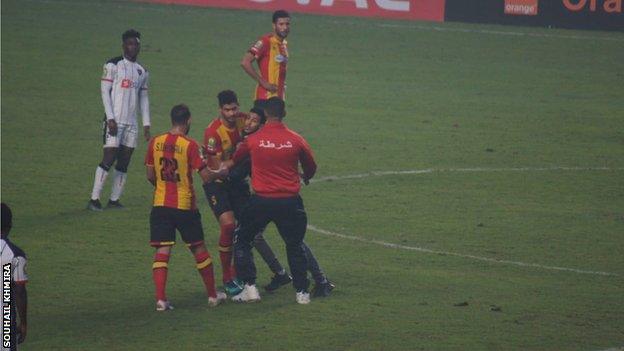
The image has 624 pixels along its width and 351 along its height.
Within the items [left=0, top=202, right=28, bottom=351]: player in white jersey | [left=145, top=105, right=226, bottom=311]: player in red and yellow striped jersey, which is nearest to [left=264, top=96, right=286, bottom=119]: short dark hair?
[left=145, top=105, right=226, bottom=311]: player in red and yellow striped jersey

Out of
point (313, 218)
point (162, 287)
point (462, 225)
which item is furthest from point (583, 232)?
point (162, 287)

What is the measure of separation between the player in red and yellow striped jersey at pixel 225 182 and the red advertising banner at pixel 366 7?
26221mm

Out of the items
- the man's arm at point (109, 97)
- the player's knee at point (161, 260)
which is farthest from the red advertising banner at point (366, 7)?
the player's knee at point (161, 260)

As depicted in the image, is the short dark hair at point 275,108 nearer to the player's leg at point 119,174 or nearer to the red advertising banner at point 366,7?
the player's leg at point 119,174

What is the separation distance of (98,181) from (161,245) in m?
5.65

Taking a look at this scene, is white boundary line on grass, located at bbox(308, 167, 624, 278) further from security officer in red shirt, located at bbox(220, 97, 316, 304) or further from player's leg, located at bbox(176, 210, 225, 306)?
player's leg, located at bbox(176, 210, 225, 306)

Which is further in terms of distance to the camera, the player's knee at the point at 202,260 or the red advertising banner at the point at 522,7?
the red advertising banner at the point at 522,7

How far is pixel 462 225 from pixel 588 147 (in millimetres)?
7851

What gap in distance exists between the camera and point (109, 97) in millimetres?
19984

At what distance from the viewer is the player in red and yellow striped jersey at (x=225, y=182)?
15.3 m

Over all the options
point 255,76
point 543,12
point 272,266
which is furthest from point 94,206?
point 543,12

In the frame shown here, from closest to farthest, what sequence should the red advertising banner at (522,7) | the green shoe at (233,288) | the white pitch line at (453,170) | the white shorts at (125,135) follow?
the green shoe at (233,288)
the white shorts at (125,135)
the white pitch line at (453,170)
the red advertising banner at (522,7)

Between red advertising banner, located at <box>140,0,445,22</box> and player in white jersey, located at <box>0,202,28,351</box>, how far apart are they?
101 ft


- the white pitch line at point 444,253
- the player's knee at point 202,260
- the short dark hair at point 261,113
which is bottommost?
the white pitch line at point 444,253
